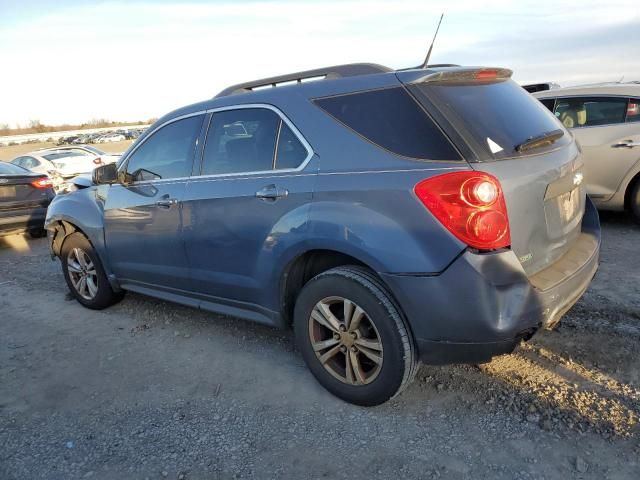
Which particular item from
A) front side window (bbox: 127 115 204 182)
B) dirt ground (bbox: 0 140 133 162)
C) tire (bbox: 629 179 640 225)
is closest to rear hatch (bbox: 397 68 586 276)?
front side window (bbox: 127 115 204 182)

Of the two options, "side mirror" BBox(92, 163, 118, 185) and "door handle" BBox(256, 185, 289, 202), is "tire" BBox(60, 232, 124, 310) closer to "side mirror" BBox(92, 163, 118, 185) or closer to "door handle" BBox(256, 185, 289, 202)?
"side mirror" BBox(92, 163, 118, 185)

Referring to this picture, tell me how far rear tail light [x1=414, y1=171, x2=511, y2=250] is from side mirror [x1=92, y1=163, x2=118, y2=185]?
2931mm

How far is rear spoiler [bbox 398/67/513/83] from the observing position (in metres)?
2.78

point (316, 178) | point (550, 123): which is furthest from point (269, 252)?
point (550, 123)

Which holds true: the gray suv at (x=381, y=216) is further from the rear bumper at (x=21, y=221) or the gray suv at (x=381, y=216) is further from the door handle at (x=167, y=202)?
the rear bumper at (x=21, y=221)

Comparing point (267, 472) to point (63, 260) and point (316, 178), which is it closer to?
point (316, 178)

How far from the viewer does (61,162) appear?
13453 mm

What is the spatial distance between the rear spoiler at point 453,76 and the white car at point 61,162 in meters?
11.8

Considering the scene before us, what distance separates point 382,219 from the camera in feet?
8.61

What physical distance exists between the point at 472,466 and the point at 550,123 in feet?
6.69

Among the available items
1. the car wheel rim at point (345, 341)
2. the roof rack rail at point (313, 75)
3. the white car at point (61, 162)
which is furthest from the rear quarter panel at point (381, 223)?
the white car at point (61, 162)

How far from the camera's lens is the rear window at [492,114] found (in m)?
2.66

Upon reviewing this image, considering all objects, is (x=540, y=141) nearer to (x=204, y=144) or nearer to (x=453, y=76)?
(x=453, y=76)

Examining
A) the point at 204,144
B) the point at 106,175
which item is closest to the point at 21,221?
the point at 106,175
